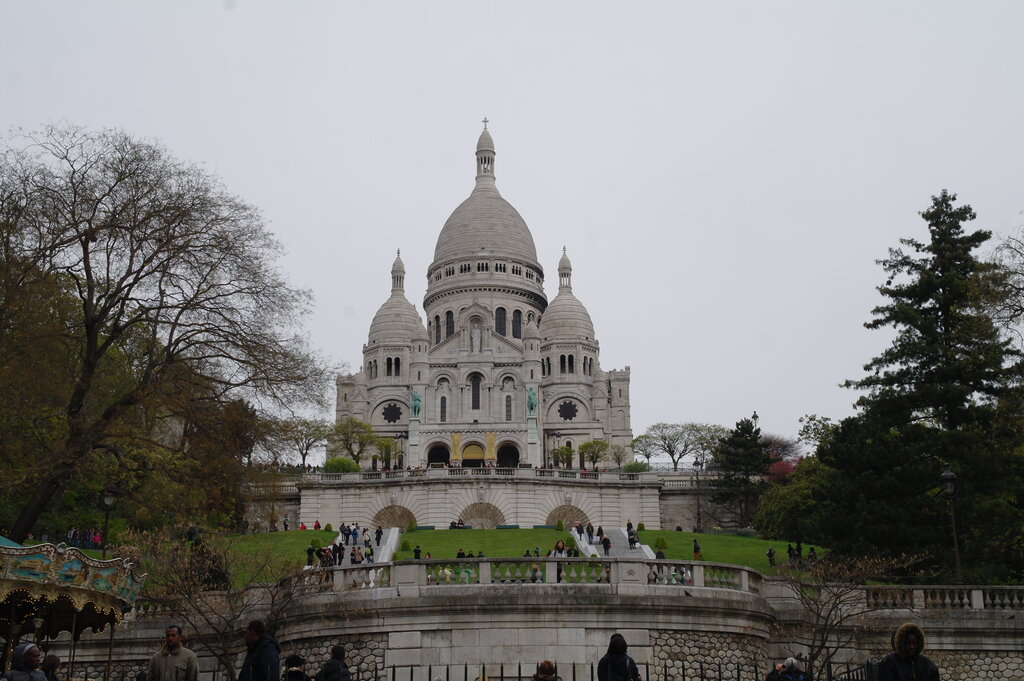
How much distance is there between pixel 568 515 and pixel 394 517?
27.7 ft

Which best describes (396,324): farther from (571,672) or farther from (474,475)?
(571,672)

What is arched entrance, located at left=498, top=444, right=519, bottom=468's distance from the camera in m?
86.9

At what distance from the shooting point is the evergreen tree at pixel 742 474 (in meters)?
63.8

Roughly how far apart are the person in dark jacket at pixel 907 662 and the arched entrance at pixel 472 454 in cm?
7574

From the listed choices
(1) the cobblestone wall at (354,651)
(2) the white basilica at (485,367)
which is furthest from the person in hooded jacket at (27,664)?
(2) the white basilica at (485,367)

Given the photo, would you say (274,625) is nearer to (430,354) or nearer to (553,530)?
(553,530)

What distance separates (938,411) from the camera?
3634 centimetres

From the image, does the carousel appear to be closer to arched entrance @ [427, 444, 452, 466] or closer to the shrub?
the shrub

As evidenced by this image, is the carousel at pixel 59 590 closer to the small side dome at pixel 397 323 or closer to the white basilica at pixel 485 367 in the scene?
the white basilica at pixel 485 367

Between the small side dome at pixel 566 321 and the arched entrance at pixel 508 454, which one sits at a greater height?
the small side dome at pixel 566 321

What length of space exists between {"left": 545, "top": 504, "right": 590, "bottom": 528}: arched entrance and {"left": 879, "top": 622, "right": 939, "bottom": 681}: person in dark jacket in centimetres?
4670

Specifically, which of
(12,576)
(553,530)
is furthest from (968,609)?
(553,530)

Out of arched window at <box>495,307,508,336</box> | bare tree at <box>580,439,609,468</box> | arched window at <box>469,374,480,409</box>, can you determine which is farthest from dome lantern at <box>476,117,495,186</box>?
bare tree at <box>580,439,609,468</box>

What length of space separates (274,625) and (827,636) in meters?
10.9
